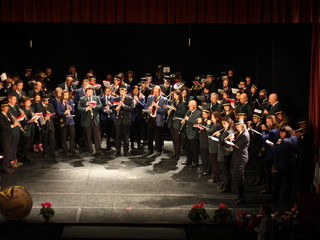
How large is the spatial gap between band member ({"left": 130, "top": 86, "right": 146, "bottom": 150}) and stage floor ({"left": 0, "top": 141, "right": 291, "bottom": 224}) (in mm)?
975

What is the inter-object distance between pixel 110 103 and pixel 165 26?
5.03 m

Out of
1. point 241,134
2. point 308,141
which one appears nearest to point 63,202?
point 241,134

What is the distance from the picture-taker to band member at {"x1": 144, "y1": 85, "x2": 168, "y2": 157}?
1163 cm

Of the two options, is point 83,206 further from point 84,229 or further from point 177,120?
point 177,120

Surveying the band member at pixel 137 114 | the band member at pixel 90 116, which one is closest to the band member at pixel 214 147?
the band member at pixel 137 114

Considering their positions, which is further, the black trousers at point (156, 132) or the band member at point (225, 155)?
the black trousers at point (156, 132)

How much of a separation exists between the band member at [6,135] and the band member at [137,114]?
3177 mm

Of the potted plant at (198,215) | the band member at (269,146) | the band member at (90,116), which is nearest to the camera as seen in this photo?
the potted plant at (198,215)

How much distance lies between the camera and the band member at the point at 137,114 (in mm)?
12312

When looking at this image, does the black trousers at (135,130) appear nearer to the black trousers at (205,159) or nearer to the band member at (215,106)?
the band member at (215,106)

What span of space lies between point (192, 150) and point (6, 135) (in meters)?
4.13

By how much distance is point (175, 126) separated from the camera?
1140 centimetres

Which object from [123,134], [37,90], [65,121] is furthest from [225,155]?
[37,90]

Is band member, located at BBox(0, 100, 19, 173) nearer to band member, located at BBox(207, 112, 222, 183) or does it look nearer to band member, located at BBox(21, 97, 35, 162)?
band member, located at BBox(21, 97, 35, 162)
